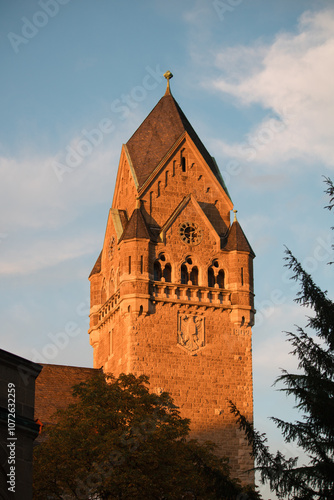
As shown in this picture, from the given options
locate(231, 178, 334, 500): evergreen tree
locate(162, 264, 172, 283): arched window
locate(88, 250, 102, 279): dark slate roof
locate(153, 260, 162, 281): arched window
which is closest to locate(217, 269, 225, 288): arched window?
locate(162, 264, 172, 283): arched window

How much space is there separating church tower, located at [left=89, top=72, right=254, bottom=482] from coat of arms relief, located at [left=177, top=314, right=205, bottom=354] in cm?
5

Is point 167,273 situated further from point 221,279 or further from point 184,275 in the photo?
point 221,279

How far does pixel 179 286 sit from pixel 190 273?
4.40 ft

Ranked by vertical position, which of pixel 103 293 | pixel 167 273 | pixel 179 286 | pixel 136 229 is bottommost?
pixel 179 286

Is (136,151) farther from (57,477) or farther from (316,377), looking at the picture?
(316,377)

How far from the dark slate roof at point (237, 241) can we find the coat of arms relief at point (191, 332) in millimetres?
4013

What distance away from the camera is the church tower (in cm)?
4250

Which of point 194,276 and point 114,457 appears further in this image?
point 194,276

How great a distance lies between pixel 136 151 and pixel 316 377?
27.9 meters

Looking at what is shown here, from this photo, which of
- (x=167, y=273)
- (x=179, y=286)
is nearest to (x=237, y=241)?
(x=167, y=273)

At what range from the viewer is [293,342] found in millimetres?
22922

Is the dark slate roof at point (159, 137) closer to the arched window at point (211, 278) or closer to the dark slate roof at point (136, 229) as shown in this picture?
the dark slate roof at point (136, 229)

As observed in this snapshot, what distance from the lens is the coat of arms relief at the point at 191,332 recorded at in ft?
142

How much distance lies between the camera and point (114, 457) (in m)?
29.9
